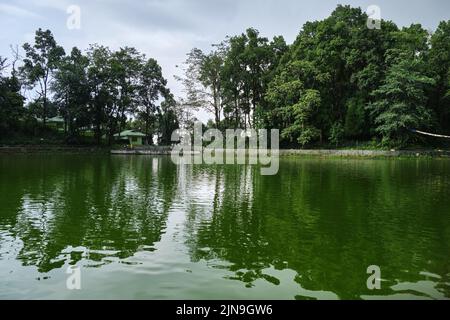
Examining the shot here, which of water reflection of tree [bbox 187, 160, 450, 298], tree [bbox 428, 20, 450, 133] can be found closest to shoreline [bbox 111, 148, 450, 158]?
tree [bbox 428, 20, 450, 133]

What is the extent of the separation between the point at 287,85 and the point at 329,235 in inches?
1630

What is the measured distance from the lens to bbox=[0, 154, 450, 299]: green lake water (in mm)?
5824

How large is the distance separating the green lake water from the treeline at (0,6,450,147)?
32.3 meters


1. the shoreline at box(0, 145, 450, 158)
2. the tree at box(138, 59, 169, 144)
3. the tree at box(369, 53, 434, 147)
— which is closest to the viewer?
the shoreline at box(0, 145, 450, 158)

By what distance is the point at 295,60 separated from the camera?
50.7 meters

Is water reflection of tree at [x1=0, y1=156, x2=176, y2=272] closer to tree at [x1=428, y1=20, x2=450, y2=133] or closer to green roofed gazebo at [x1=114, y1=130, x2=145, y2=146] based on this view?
tree at [x1=428, y1=20, x2=450, y2=133]

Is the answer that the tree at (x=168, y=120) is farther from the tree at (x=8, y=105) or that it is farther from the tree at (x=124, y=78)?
the tree at (x=8, y=105)

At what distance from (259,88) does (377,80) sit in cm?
1726

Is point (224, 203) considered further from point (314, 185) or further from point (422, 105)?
point (422, 105)

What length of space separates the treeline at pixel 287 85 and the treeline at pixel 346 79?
13cm

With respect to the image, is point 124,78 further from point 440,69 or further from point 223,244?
point 223,244

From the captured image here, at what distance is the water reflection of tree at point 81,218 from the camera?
24.8ft
